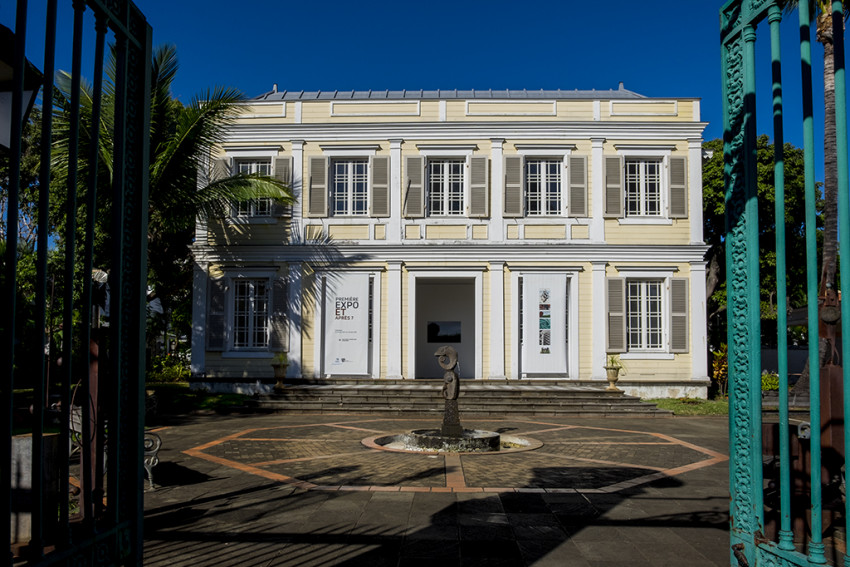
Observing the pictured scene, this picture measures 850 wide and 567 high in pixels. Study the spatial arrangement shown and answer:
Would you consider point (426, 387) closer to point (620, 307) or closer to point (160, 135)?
point (620, 307)

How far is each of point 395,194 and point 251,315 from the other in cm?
556

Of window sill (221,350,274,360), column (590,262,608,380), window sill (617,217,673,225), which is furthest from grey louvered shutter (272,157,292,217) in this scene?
window sill (617,217,673,225)

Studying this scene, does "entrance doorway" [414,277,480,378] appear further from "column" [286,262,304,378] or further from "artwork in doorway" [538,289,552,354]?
"column" [286,262,304,378]


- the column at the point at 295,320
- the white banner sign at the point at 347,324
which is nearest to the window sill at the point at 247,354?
the column at the point at 295,320

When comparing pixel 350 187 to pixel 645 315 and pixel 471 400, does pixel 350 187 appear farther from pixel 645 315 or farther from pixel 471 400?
pixel 645 315

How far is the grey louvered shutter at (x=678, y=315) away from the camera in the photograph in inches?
766

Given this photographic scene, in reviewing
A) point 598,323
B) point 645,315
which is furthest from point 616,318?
point 645,315

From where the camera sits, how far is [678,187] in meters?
19.8

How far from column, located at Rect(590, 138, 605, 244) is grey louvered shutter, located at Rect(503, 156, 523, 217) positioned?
2.12m

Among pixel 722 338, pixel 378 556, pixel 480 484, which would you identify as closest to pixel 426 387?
pixel 480 484

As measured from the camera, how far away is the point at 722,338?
27.3 meters

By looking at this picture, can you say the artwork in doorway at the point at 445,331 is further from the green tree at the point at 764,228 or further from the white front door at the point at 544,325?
the green tree at the point at 764,228

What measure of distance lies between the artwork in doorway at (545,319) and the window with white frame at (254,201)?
27.6ft

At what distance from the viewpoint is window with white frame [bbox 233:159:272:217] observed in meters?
20.1
